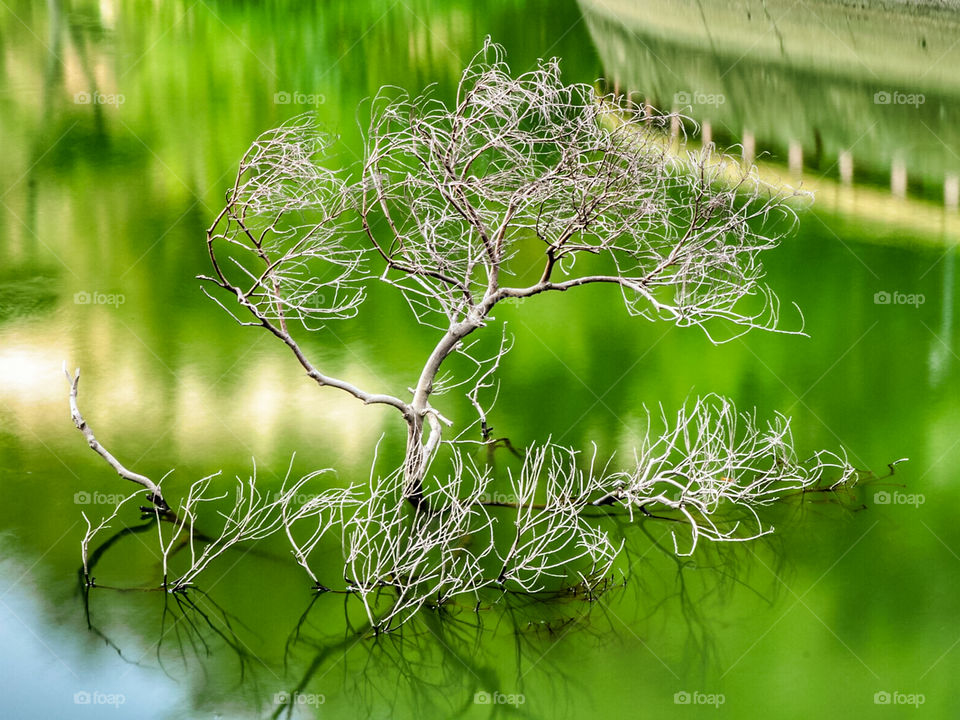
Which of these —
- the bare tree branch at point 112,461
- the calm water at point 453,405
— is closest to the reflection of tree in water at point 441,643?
the calm water at point 453,405

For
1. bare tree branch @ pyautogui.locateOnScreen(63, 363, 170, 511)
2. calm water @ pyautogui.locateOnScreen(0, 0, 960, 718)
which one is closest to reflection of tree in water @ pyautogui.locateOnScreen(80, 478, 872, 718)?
calm water @ pyautogui.locateOnScreen(0, 0, 960, 718)

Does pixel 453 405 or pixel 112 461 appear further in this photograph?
pixel 453 405

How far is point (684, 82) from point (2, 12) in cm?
964

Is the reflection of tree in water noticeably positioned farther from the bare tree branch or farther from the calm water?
the bare tree branch

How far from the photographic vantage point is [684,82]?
55.3ft

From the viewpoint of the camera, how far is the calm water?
6500 millimetres

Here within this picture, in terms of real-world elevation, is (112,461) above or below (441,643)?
above

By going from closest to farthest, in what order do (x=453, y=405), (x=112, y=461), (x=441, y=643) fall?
(x=441, y=643)
(x=112, y=461)
(x=453, y=405)

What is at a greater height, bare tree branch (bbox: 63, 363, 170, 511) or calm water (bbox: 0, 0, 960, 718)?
bare tree branch (bbox: 63, 363, 170, 511)

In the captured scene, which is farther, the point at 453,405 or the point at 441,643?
the point at 453,405

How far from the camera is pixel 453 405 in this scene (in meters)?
8.92

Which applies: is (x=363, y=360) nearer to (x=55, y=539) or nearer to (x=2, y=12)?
(x=55, y=539)

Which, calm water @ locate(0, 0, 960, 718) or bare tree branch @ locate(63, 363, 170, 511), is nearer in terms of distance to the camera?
calm water @ locate(0, 0, 960, 718)

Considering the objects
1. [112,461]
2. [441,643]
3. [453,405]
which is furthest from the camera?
[453,405]
